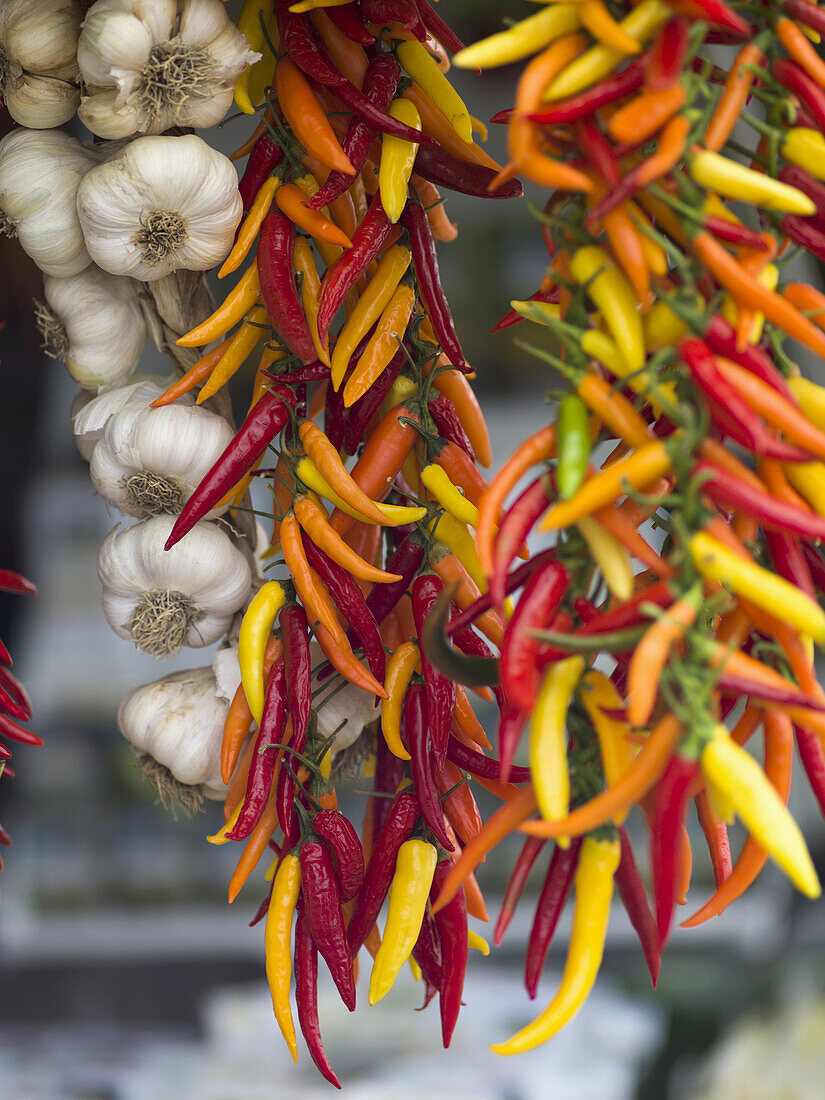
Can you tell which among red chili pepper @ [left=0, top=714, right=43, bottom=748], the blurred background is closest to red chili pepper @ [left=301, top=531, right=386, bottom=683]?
red chili pepper @ [left=0, top=714, right=43, bottom=748]

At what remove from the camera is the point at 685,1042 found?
85.0 inches

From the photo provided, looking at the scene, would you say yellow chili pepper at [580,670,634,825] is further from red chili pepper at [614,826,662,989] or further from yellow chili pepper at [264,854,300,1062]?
yellow chili pepper at [264,854,300,1062]

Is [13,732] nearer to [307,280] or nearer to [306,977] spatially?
[306,977]

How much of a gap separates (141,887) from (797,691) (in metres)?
1.87

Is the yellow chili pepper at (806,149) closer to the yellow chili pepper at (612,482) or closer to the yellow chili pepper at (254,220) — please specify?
the yellow chili pepper at (612,482)

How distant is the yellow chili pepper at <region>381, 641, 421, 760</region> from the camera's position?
111cm

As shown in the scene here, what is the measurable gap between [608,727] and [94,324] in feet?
2.64

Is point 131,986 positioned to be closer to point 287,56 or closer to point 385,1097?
point 385,1097

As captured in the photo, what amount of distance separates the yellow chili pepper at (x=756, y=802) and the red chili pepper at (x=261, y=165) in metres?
0.83

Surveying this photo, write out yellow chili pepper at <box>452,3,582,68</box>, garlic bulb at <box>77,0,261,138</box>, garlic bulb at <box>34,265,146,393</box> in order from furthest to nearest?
1. garlic bulb at <box>34,265,146,393</box>
2. garlic bulb at <box>77,0,261,138</box>
3. yellow chili pepper at <box>452,3,582,68</box>

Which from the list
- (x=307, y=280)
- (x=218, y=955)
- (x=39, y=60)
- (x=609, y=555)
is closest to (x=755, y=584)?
(x=609, y=555)

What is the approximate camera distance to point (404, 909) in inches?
43.0

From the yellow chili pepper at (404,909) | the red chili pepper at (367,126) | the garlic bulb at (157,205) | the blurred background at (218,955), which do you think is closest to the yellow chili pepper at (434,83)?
→ the red chili pepper at (367,126)

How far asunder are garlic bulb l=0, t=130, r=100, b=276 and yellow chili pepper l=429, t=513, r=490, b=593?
0.53 metres
